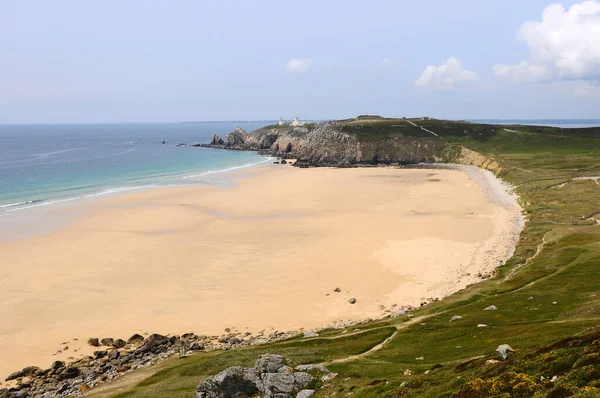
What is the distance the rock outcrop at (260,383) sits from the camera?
2703 centimetres

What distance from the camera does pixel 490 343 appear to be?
32.8 m

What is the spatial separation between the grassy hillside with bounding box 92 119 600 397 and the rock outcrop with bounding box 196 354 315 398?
1.63 m

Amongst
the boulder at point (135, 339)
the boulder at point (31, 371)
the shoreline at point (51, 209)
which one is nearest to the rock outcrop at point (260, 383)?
the boulder at point (135, 339)

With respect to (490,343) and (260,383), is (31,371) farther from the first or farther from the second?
(490,343)

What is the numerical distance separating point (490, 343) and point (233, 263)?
39006mm

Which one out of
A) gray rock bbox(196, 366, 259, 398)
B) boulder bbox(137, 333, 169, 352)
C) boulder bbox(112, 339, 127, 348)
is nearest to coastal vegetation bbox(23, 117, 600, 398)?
gray rock bbox(196, 366, 259, 398)

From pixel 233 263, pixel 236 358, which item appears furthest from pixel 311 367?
pixel 233 263

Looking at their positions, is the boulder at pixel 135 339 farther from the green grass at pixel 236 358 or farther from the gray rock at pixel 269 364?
the gray rock at pixel 269 364

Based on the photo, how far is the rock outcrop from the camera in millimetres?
27031

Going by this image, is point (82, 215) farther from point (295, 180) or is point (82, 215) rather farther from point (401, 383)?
point (401, 383)

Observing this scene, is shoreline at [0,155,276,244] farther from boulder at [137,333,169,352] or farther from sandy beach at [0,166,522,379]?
boulder at [137,333,169,352]

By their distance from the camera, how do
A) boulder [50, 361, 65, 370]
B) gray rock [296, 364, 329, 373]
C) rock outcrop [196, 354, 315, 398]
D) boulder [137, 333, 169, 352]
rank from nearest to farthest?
1. rock outcrop [196, 354, 315, 398]
2. gray rock [296, 364, 329, 373]
3. boulder [50, 361, 65, 370]
4. boulder [137, 333, 169, 352]

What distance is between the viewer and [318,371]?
98.1 feet

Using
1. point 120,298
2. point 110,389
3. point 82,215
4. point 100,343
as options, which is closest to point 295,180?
point 82,215
